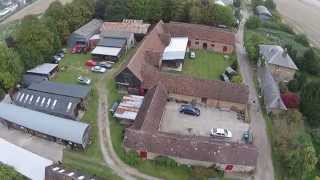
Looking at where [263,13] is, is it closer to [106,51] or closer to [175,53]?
[175,53]

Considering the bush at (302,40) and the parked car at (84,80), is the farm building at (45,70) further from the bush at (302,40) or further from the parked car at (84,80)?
the bush at (302,40)

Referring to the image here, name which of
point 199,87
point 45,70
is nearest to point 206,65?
point 199,87

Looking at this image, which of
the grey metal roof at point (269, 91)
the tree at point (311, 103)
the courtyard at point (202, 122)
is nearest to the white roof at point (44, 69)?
the courtyard at point (202, 122)

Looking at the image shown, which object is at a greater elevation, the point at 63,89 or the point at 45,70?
the point at 45,70

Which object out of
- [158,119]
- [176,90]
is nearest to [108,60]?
[176,90]

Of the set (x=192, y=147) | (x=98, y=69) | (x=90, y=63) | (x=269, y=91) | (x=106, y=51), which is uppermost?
(x=106, y=51)

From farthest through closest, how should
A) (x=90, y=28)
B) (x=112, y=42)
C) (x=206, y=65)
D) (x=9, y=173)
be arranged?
(x=90, y=28)
(x=112, y=42)
(x=206, y=65)
(x=9, y=173)

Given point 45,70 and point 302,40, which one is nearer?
point 45,70
